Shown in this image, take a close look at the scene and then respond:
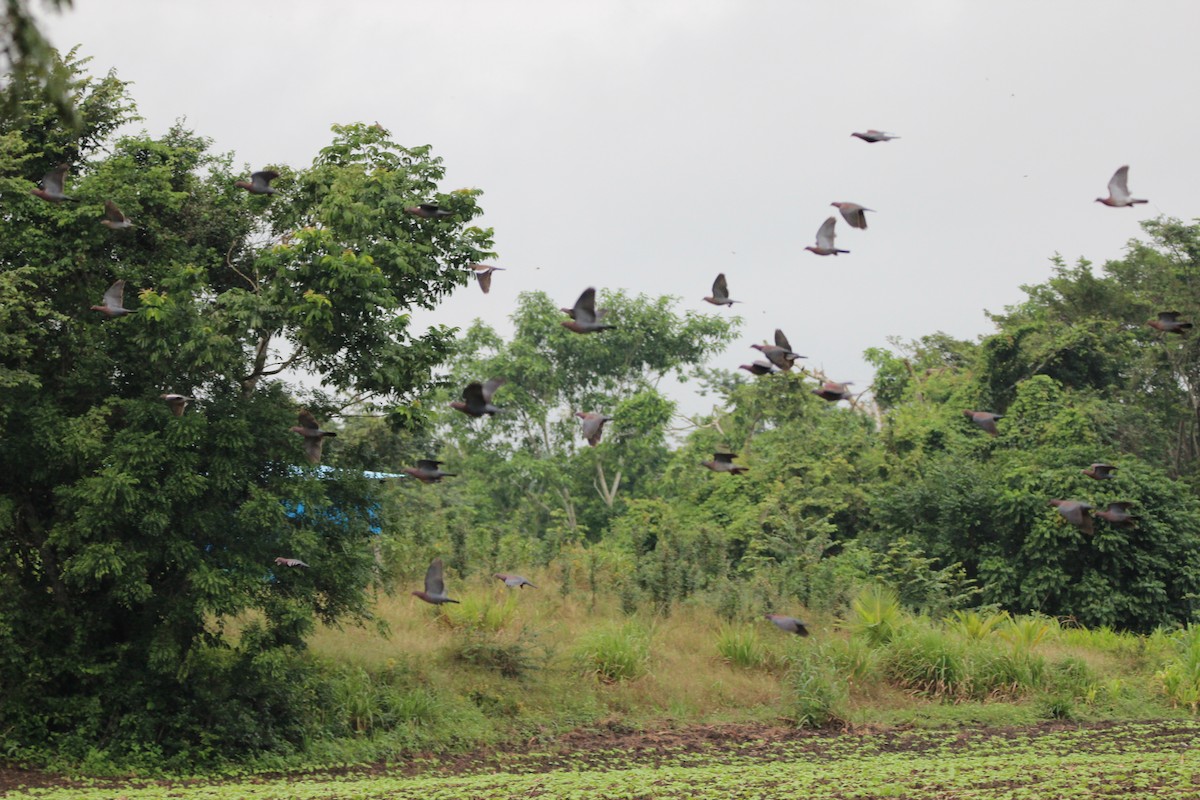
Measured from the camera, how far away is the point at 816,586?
55.8 ft

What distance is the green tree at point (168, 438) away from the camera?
1111 cm

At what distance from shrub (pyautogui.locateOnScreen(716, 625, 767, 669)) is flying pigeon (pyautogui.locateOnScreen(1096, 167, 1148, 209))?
7804 millimetres

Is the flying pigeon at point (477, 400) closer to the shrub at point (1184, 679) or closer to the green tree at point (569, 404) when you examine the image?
the shrub at point (1184, 679)

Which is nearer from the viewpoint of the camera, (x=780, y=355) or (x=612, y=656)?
(x=780, y=355)

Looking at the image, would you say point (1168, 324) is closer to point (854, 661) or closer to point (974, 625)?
point (854, 661)

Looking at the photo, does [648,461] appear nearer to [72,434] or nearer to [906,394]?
[906,394]

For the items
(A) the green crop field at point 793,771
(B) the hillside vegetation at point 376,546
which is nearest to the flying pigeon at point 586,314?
(B) the hillside vegetation at point 376,546

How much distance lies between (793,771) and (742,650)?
16.1 feet

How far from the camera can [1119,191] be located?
9500 millimetres

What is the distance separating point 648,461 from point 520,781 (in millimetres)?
19811

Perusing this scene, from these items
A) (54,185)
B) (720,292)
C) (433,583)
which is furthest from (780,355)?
(54,185)

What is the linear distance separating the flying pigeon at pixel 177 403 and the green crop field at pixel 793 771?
3063 millimetres

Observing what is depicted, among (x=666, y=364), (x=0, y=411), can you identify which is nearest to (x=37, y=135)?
(x=0, y=411)

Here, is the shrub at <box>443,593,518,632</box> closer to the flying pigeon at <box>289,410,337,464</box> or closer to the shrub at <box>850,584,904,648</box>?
the shrub at <box>850,584,904,648</box>
